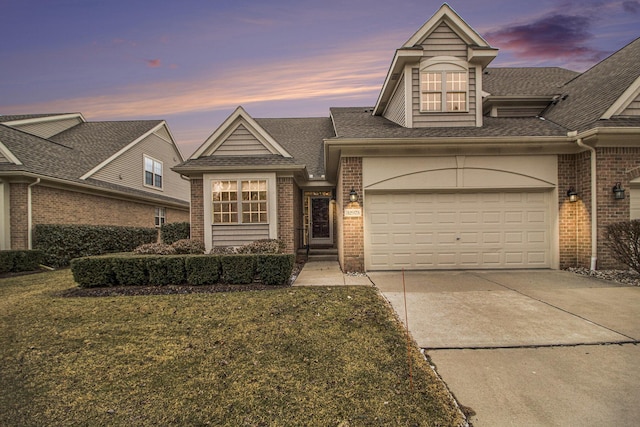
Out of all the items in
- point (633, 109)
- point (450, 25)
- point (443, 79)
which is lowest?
point (633, 109)

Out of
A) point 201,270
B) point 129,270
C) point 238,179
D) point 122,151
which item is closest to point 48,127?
point 122,151

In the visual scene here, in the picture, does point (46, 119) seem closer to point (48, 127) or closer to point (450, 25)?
point (48, 127)

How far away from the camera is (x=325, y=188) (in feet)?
43.5

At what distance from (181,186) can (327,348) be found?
2122 centimetres

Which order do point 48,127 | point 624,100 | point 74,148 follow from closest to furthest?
point 624,100 → point 74,148 → point 48,127

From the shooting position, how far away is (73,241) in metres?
11.1

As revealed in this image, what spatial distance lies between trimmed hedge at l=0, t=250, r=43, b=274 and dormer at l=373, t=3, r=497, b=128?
13404 mm

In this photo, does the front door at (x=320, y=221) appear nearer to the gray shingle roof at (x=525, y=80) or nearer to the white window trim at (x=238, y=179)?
the white window trim at (x=238, y=179)

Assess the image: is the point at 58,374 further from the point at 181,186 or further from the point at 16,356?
the point at 181,186

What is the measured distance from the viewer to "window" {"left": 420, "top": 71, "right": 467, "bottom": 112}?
9.55m

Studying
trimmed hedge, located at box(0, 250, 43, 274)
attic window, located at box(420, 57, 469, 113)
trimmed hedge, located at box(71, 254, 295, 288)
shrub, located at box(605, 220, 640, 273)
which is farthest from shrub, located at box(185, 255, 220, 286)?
shrub, located at box(605, 220, 640, 273)

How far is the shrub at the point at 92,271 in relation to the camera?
6875mm

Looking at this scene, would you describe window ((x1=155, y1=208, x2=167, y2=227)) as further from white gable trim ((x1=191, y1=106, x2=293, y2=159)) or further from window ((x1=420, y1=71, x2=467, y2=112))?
window ((x1=420, y1=71, x2=467, y2=112))

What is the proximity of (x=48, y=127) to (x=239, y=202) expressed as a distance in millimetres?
14705
